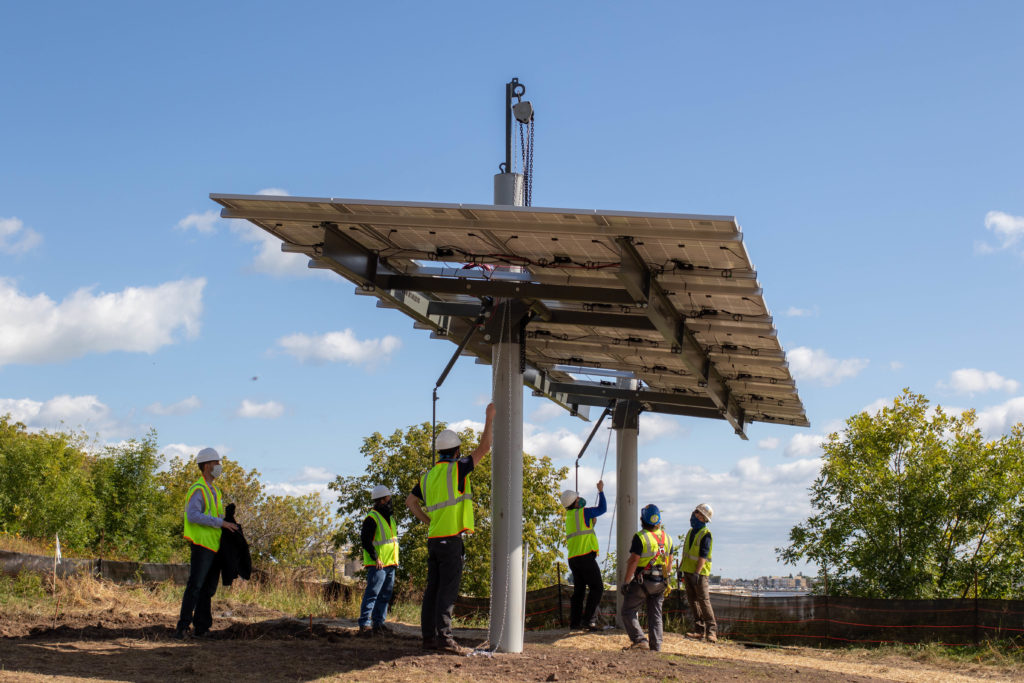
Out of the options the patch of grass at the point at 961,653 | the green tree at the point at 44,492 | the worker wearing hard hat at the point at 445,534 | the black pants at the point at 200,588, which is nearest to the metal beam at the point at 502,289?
the worker wearing hard hat at the point at 445,534

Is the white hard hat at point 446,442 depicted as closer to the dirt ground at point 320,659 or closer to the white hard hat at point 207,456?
the dirt ground at point 320,659

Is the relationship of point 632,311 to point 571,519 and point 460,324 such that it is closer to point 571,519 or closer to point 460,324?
point 460,324

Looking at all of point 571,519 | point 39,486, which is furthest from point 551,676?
point 39,486

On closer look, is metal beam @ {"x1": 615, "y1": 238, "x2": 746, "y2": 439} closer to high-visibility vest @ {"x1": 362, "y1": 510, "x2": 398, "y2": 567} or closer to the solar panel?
the solar panel

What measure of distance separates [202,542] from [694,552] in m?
7.73

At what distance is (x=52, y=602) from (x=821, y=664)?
10290mm

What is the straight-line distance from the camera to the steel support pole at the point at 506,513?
1136cm

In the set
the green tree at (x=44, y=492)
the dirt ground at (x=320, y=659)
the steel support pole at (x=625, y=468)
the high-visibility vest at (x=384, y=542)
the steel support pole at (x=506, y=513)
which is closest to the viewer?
the dirt ground at (x=320, y=659)

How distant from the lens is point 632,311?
13.1 m

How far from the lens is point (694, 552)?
15.7m

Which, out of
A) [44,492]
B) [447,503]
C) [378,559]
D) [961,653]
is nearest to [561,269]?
[447,503]

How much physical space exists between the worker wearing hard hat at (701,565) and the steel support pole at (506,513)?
15.5ft

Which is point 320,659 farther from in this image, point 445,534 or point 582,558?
point 582,558

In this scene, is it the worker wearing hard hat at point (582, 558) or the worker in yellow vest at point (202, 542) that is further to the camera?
the worker wearing hard hat at point (582, 558)
